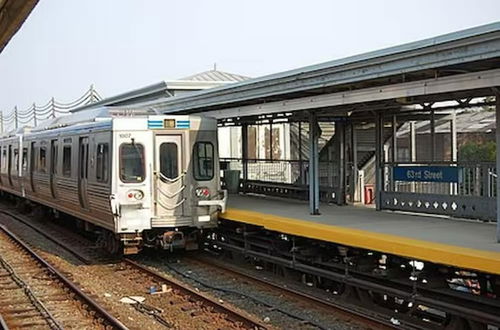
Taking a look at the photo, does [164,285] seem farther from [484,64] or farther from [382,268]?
[484,64]

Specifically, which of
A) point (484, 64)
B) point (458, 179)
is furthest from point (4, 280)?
point (484, 64)

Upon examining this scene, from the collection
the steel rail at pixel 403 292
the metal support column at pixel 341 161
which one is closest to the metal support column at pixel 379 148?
the metal support column at pixel 341 161

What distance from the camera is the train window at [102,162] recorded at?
1293cm

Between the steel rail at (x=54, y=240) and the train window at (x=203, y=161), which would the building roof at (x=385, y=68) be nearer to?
the train window at (x=203, y=161)

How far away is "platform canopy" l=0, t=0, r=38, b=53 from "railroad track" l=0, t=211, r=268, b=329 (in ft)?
14.8

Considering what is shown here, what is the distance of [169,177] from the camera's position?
13102 mm

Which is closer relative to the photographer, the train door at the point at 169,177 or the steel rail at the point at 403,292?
the steel rail at the point at 403,292

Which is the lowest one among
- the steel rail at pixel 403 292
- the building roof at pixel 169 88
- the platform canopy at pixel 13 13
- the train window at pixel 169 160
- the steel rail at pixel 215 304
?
the steel rail at pixel 215 304

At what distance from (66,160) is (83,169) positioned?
1757mm

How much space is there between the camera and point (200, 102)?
47.0 feet

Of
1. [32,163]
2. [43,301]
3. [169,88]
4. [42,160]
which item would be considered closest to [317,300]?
[43,301]

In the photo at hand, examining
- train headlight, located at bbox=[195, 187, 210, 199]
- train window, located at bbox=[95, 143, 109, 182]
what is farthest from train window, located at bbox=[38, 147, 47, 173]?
train headlight, located at bbox=[195, 187, 210, 199]

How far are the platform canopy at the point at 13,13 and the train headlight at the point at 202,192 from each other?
7.43 m

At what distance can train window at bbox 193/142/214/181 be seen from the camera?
1335 centimetres
